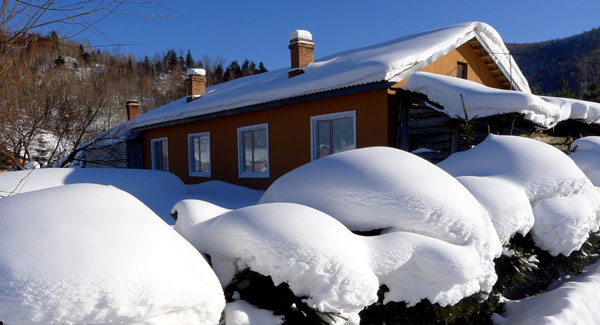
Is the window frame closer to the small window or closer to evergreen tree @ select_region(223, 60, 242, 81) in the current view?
the small window

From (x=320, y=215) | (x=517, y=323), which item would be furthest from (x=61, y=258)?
(x=517, y=323)

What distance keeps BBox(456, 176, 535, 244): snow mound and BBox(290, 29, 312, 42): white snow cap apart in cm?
778

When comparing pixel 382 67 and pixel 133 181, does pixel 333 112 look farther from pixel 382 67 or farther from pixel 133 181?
pixel 133 181

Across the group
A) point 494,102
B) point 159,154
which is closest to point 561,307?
point 494,102

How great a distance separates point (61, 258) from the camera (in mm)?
1684

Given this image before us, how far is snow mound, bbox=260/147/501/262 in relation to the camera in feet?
8.88

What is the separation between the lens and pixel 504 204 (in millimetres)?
3299

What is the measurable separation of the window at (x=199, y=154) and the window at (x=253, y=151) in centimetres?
175

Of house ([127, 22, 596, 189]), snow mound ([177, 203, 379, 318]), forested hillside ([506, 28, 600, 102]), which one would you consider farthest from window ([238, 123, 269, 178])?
forested hillside ([506, 28, 600, 102])

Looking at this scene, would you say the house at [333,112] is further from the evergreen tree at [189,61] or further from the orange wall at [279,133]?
the evergreen tree at [189,61]

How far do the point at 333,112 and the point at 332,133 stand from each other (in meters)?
0.50

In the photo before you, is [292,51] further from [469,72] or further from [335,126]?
[469,72]

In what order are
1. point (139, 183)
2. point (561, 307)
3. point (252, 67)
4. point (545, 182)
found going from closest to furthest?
point (561, 307), point (545, 182), point (139, 183), point (252, 67)

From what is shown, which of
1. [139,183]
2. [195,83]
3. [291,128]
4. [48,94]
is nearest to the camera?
[48,94]
